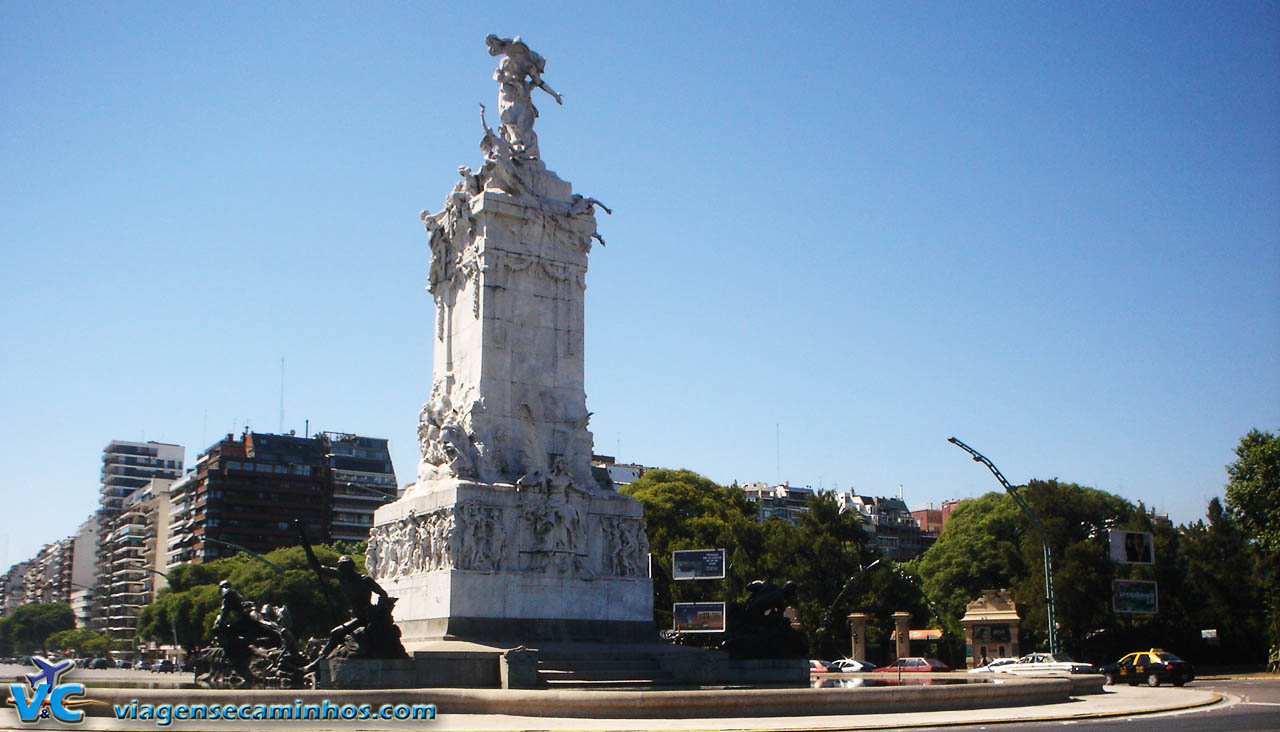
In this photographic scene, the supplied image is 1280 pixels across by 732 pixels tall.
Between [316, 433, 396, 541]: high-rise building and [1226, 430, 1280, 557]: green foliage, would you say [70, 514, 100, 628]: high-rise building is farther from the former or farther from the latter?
[1226, 430, 1280, 557]: green foliage

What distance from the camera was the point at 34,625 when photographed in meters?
151

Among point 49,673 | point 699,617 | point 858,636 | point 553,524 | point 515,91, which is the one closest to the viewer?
point 49,673

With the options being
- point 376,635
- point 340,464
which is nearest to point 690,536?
point 376,635

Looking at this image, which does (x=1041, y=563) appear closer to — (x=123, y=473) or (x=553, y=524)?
(x=553, y=524)

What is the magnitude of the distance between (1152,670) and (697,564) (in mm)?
20824

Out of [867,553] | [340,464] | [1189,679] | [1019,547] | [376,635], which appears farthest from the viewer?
[340,464]

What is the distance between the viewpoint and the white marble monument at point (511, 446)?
98.0ft

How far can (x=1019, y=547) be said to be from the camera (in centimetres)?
7394

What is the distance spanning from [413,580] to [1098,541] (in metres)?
41.9

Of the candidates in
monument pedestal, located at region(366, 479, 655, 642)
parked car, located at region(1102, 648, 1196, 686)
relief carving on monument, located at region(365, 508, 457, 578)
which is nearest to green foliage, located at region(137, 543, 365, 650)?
relief carving on monument, located at region(365, 508, 457, 578)

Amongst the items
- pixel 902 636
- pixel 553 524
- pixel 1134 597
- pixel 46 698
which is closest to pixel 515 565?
pixel 553 524

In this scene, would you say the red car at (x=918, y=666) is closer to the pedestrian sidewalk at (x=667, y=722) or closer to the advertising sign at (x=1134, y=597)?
the advertising sign at (x=1134, y=597)

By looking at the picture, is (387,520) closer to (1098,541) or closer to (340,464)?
(1098,541)

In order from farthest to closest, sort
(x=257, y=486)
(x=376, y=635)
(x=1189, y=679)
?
(x=257, y=486) < (x=1189, y=679) < (x=376, y=635)
